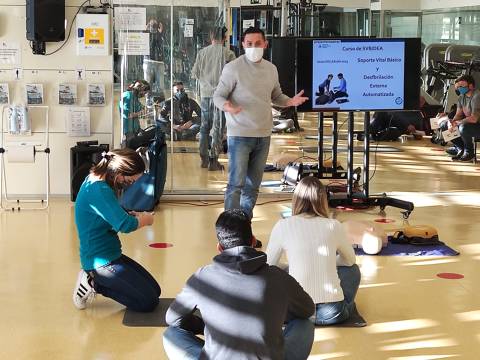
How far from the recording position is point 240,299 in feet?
10.7

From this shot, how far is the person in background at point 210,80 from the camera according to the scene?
9000 millimetres

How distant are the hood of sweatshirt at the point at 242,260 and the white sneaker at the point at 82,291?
2030mm

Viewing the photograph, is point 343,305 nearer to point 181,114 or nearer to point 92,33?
point 181,114

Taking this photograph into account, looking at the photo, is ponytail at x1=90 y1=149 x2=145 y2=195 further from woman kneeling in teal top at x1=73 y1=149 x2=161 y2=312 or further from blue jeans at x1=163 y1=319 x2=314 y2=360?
blue jeans at x1=163 y1=319 x2=314 y2=360

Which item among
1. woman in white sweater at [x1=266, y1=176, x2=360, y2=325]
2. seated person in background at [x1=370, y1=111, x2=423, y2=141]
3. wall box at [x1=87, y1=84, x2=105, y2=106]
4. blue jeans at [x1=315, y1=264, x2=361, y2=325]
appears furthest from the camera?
seated person in background at [x1=370, y1=111, x2=423, y2=141]

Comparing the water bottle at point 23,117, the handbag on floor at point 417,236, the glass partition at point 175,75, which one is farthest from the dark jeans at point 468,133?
the water bottle at point 23,117

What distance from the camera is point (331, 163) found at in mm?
10070

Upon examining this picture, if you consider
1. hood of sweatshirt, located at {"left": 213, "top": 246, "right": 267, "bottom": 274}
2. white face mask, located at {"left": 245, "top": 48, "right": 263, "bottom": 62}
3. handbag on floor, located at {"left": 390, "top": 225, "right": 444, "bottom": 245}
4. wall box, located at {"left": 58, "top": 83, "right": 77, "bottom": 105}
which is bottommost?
handbag on floor, located at {"left": 390, "top": 225, "right": 444, "bottom": 245}

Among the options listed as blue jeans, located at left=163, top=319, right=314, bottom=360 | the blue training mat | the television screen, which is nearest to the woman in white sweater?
blue jeans, located at left=163, top=319, right=314, bottom=360

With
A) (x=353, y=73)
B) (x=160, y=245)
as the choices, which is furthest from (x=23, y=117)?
(x=353, y=73)

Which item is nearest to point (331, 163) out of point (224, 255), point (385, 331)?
point (385, 331)

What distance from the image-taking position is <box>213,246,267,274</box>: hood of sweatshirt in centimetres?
328

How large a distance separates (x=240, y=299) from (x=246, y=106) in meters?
3.69

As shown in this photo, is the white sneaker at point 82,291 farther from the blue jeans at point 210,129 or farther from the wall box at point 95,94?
the blue jeans at point 210,129
